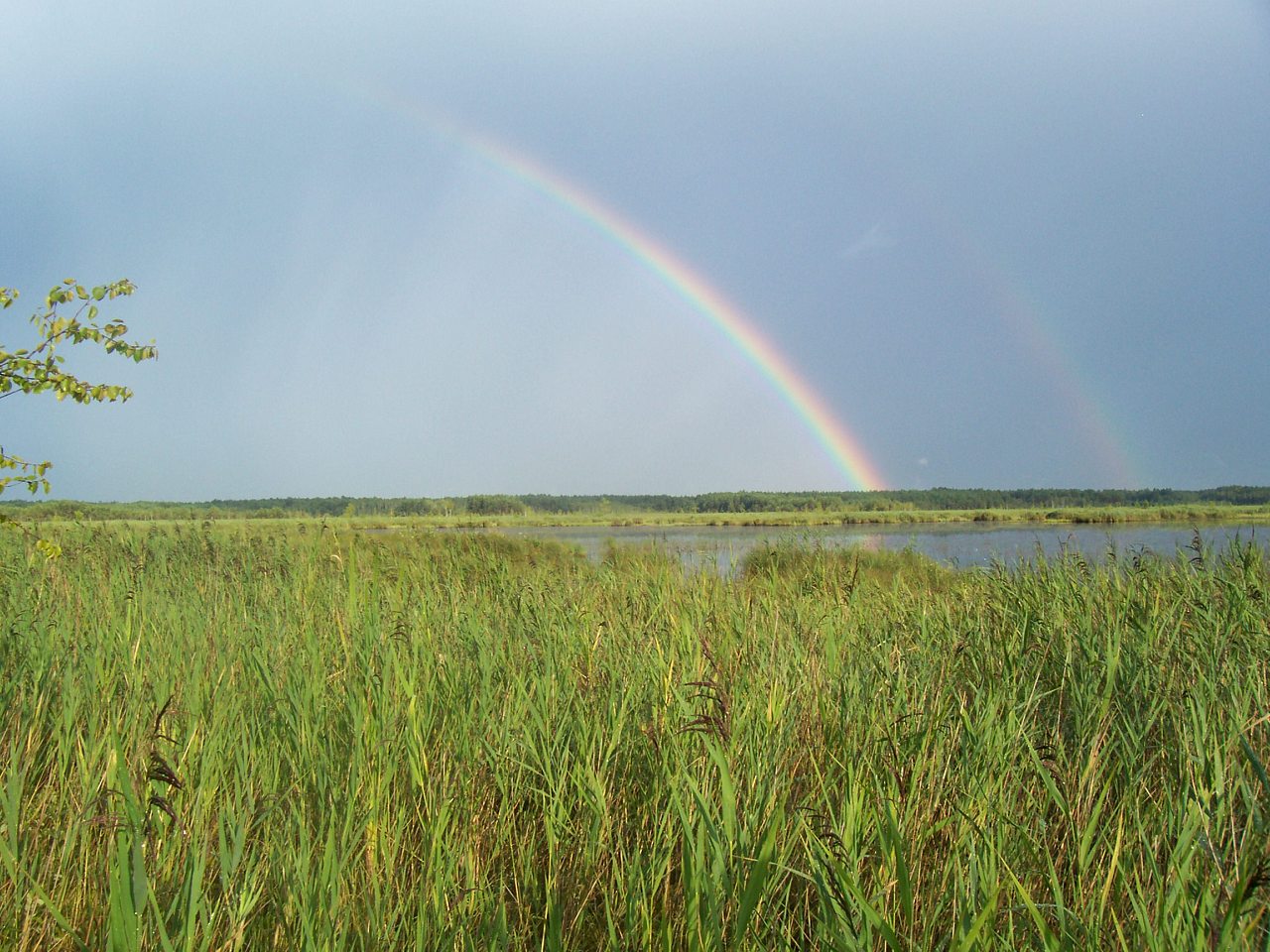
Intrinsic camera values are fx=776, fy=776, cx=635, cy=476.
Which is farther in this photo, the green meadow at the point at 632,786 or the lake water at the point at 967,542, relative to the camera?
the lake water at the point at 967,542

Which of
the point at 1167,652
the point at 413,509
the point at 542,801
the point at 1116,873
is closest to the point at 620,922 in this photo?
the point at 542,801

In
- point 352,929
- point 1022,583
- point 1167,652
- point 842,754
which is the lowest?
point 352,929

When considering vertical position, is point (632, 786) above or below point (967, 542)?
below

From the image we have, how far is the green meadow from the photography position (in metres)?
1.55

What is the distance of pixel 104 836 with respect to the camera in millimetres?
2016

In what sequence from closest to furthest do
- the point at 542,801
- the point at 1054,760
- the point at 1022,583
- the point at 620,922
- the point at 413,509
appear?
the point at 620,922 < the point at 542,801 < the point at 1054,760 < the point at 1022,583 < the point at 413,509

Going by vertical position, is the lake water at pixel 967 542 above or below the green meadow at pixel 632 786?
above

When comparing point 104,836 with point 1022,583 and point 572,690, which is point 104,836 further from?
point 1022,583

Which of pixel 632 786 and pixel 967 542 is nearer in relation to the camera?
pixel 632 786

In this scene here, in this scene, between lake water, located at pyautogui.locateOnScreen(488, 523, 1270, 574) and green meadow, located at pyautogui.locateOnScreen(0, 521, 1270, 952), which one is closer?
green meadow, located at pyautogui.locateOnScreen(0, 521, 1270, 952)

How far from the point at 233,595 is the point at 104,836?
13.2ft

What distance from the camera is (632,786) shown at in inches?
92.5

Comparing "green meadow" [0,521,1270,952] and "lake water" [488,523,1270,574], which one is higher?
"lake water" [488,523,1270,574]

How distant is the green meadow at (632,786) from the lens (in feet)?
5.08
